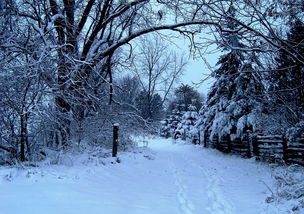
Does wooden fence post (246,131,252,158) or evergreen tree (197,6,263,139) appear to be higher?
evergreen tree (197,6,263,139)

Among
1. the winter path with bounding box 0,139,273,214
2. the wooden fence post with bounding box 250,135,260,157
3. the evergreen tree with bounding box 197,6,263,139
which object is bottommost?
the winter path with bounding box 0,139,273,214

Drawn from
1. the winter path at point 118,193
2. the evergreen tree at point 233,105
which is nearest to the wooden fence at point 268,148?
the evergreen tree at point 233,105

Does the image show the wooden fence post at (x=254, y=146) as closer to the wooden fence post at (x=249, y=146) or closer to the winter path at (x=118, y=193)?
the wooden fence post at (x=249, y=146)

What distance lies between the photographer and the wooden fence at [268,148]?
27.5 ft

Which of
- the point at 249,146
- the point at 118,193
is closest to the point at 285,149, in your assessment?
the point at 249,146

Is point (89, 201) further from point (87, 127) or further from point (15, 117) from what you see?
point (87, 127)

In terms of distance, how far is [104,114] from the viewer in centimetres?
966

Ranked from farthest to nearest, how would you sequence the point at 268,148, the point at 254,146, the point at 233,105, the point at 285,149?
the point at 233,105, the point at 254,146, the point at 268,148, the point at 285,149

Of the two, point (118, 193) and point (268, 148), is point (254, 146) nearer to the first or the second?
point (268, 148)

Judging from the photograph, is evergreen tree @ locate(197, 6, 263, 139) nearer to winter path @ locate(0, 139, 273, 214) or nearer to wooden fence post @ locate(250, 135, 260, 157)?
wooden fence post @ locate(250, 135, 260, 157)

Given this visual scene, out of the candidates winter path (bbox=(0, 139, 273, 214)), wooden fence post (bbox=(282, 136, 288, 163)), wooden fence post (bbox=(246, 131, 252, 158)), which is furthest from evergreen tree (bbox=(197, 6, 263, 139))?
winter path (bbox=(0, 139, 273, 214))

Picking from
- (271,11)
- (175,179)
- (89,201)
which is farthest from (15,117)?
(271,11)

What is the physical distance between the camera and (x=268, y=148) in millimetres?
9672

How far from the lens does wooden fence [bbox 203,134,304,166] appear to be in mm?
8383
